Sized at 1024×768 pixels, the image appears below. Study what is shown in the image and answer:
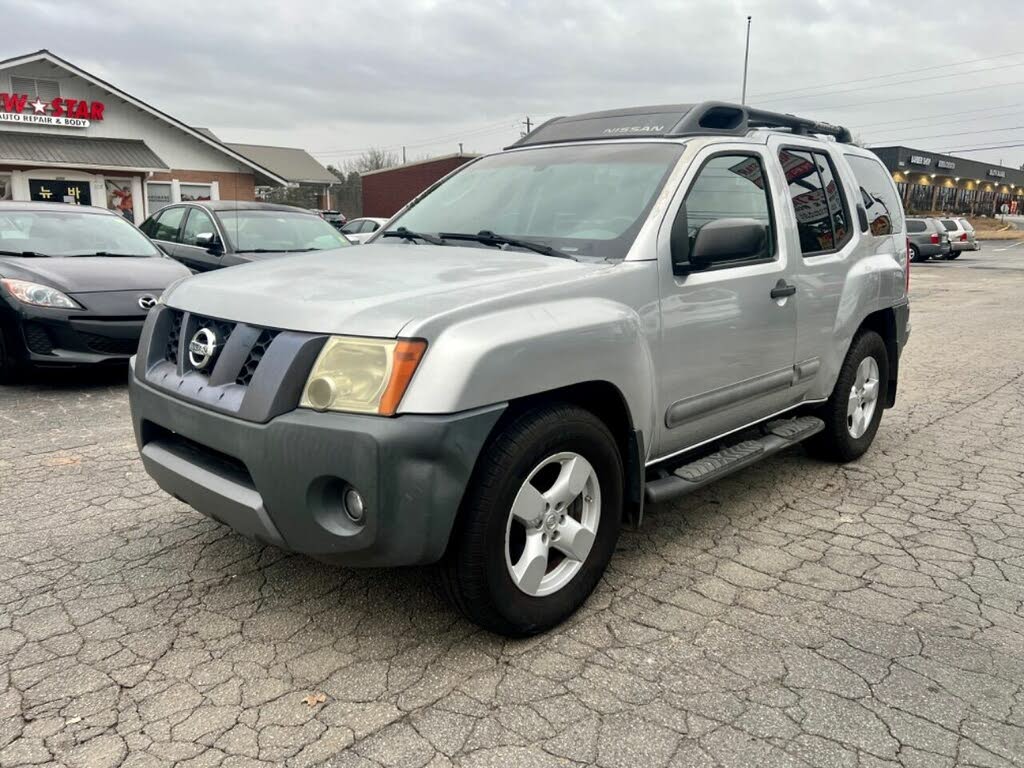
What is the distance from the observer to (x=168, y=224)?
9992mm

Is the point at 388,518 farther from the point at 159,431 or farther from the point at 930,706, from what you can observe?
the point at 930,706

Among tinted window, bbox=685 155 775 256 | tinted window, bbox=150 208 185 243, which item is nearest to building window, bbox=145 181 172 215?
tinted window, bbox=150 208 185 243

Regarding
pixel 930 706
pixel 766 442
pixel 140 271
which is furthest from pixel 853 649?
pixel 140 271

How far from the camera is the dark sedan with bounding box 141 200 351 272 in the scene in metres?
8.66

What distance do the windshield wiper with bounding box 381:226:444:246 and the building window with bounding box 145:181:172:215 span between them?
25334 millimetres

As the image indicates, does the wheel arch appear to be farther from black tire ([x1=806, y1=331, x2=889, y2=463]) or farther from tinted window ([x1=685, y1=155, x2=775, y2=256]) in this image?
tinted window ([x1=685, y1=155, x2=775, y2=256])

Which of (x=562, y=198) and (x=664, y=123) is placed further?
(x=664, y=123)

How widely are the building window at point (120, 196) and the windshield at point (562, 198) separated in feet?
79.4

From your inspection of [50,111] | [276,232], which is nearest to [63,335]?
[276,232]

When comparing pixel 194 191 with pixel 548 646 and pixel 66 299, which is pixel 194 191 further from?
pixel 548 646

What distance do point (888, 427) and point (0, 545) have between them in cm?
551

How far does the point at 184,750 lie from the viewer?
2232mm

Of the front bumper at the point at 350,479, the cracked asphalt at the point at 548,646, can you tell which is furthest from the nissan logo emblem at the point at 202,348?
the cracked asphalt at the point at 548,646

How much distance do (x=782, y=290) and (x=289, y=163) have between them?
1713 inches
